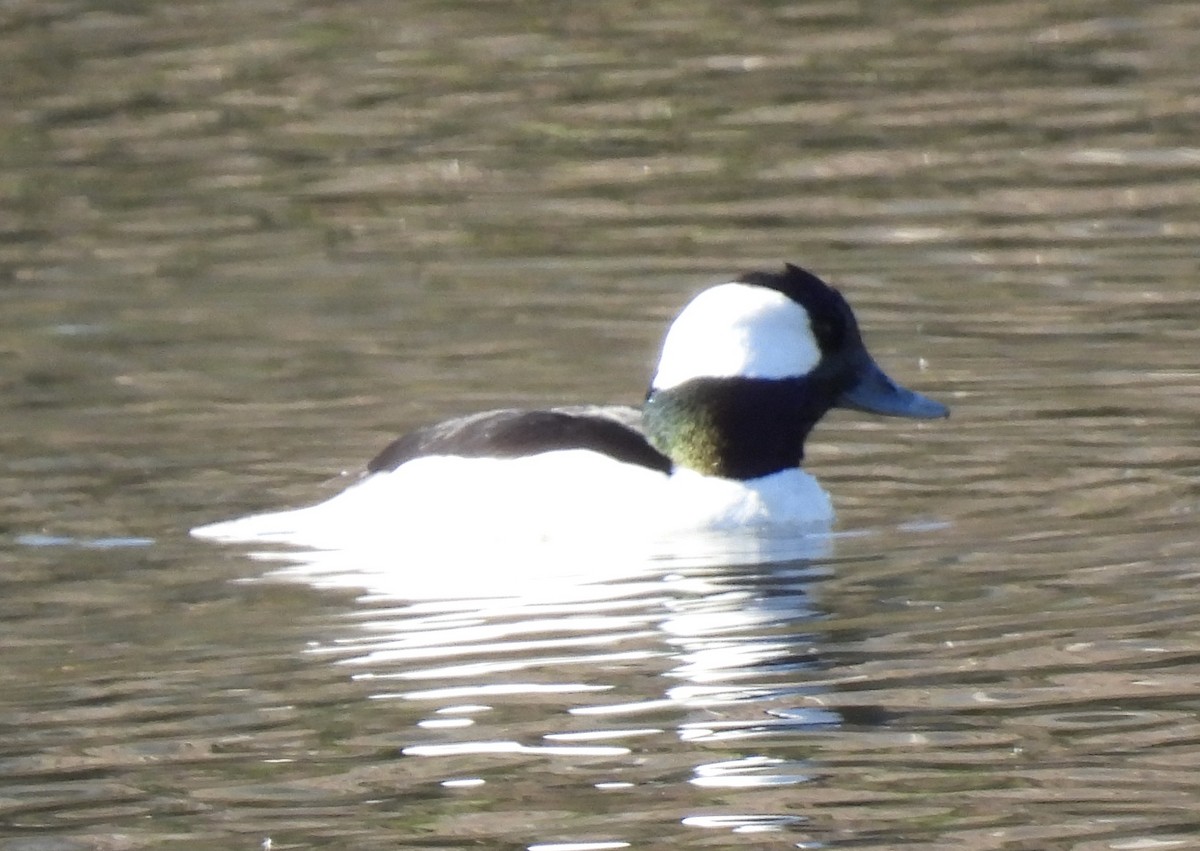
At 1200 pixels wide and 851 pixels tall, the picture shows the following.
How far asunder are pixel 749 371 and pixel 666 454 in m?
0.40

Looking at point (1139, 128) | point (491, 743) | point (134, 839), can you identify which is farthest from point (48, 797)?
point (1139, 128)

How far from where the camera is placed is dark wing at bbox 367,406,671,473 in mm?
9656

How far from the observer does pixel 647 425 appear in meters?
9.97

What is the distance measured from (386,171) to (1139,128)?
4.07 meters

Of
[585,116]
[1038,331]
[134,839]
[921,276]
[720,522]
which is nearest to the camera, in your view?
[134,839]

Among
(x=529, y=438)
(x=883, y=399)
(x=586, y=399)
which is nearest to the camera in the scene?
(x=529, y=438)

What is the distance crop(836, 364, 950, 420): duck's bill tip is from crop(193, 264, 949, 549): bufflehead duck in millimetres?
145

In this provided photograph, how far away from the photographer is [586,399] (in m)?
11.7

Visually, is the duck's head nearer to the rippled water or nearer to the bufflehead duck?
the bufflehead duck

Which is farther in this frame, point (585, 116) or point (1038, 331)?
point (585, 116)

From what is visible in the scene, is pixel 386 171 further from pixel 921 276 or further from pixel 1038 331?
pixel 1038 331

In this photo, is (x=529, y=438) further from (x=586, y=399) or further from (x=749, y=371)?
(x=586, y=399)

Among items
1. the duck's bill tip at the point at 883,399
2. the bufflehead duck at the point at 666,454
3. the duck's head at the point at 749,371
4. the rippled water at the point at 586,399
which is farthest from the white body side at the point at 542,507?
the duck's bill tip at the point at 883,399

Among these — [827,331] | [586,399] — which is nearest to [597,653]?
[827,331]
